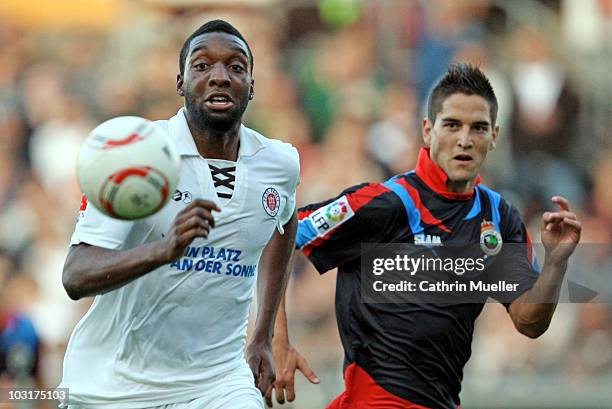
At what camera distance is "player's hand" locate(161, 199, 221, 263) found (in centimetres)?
461

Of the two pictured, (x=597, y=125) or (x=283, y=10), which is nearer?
(x=597, y=125)

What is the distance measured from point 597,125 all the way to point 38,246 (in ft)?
20.3

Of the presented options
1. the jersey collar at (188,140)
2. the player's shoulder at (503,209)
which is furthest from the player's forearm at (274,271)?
the player's shoulder at (503,209)

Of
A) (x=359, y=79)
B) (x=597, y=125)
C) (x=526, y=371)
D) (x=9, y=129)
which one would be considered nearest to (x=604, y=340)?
(x=526, y=371)

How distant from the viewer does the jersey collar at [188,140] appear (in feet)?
18.3

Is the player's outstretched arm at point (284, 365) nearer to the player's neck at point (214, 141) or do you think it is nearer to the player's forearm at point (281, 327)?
the player's forearm at point (281, 327)

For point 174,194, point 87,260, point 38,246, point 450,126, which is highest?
point 38,246

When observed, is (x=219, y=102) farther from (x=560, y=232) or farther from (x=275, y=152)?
(x=560, y=232)

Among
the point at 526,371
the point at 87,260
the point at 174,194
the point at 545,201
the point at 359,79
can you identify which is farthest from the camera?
the point at 359,79

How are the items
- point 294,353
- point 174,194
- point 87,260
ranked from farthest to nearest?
point 294,353, point 174,194, point 87,260

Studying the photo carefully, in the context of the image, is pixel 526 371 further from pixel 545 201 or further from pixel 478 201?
pixel 478 201

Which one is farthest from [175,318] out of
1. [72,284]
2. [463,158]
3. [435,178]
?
[463,158]

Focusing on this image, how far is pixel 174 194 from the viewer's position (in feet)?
17.7

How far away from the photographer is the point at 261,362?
19.9 feet
